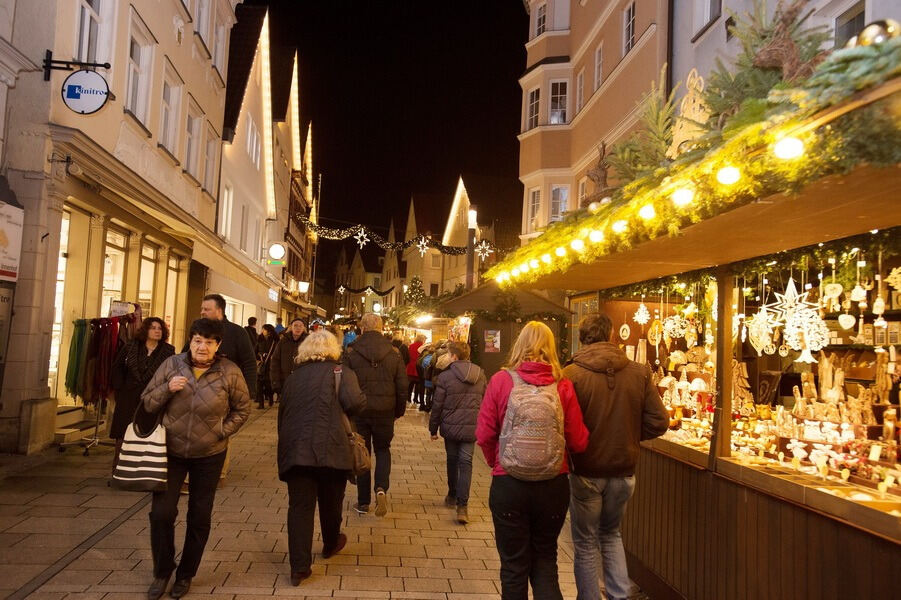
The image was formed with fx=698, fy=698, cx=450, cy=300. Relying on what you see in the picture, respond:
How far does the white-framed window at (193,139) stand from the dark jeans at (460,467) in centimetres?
1173

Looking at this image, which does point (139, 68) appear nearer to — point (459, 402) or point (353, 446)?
point (459, 402)

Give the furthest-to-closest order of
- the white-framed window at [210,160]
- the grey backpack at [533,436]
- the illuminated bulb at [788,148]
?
the white-framed window at [210,160], the grey backpack at [533,436], the illuminated bulb at [788,148]

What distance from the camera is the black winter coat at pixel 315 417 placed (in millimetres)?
5098

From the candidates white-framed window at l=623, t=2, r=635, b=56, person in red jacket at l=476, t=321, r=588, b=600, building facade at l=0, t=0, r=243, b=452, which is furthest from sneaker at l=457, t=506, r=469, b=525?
white-framed window at l=623, t=2, r=635, b=56

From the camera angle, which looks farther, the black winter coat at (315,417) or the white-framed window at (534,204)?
the white-framed window at (534,204)

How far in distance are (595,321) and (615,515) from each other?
1.26 m

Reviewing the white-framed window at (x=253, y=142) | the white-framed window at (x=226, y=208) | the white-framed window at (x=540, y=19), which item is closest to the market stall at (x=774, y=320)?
the white-framed window at (x=540, y=19)

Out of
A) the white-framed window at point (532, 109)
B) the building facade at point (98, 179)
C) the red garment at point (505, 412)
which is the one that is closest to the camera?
the red garment at point (505, 412)

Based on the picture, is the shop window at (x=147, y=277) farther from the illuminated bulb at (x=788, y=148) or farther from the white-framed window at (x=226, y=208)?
the illuminated bulb at (x=788, y=148)

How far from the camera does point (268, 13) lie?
23.9 metres

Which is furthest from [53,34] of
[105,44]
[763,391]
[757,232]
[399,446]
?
[763,391]

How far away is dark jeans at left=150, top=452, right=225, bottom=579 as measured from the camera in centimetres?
472

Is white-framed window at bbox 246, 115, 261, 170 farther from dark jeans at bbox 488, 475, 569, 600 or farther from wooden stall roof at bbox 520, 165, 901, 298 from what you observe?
dark jeans at bbox 488, 475, 569, 600

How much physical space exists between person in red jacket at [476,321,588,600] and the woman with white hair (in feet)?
4.41
